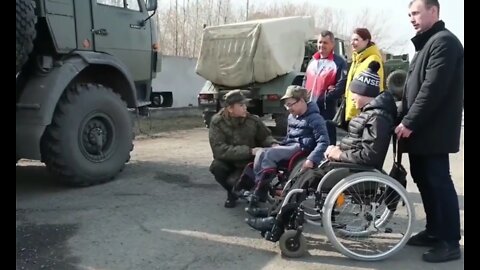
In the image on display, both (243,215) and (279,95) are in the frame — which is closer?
(243,215)

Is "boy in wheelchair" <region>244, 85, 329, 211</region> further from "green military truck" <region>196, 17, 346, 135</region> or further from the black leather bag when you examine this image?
"green military truck" <region>196, 17, 346, 135</region>

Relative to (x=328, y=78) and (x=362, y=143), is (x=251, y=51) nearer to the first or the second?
(x=328, y=78)

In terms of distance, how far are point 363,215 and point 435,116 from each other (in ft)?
2.91

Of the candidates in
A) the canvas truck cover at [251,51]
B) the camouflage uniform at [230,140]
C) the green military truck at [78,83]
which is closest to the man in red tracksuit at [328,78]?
the camouflage uniform at [230,140]

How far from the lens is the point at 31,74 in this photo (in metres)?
5.01

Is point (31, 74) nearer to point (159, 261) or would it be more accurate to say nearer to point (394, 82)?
point (159, 261)

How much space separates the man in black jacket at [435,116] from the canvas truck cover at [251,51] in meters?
5.73

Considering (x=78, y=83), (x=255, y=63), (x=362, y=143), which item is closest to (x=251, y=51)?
(x=255, y=63)

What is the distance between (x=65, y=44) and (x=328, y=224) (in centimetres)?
352

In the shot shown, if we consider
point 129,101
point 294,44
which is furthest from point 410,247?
point 294,44

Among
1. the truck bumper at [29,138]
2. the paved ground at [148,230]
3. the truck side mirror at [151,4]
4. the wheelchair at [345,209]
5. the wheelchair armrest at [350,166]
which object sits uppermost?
the truck side mirror at [151,4]

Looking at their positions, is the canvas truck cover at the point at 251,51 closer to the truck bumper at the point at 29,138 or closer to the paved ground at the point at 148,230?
the paved ground at the point at 148,230

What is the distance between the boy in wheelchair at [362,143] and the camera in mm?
3338

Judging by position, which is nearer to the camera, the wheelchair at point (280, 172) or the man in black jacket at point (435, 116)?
the man in black jacket at point (435, 116)
